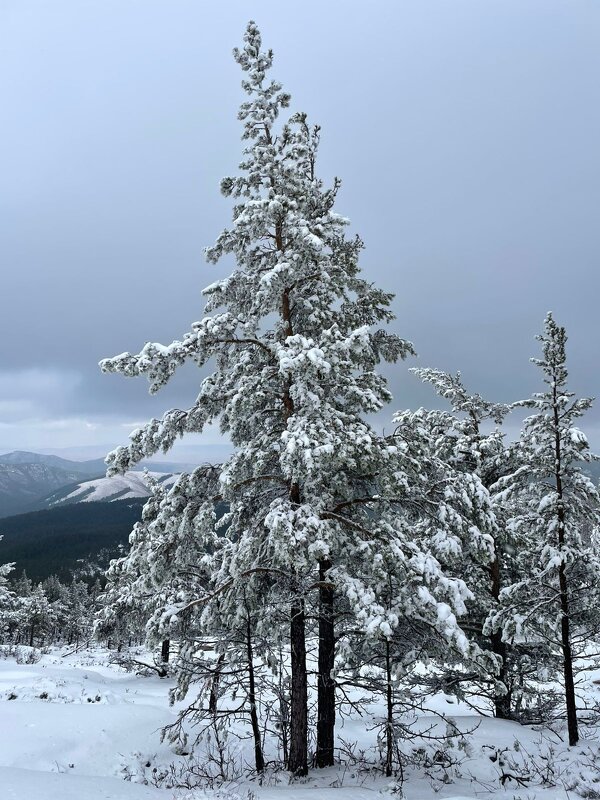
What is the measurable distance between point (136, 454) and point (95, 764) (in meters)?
6.77

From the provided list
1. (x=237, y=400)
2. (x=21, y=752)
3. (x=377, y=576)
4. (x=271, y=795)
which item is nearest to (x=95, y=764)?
(x=21, y=752)

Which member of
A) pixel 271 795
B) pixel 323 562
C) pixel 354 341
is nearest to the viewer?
pixel 271 795

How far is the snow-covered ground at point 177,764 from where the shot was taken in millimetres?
6844

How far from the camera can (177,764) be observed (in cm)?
1049

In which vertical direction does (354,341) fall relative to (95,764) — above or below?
above

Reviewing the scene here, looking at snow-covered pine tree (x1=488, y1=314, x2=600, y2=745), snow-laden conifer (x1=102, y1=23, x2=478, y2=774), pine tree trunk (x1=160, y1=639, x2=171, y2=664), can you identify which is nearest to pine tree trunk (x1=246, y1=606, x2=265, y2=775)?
snow-laden conifer (x1=102, y1=23, x2=478, y2=774)

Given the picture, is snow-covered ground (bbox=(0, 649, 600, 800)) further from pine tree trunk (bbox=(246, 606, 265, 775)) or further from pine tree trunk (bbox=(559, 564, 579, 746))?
pine tree trunk (bbox=(246, 606, 265, 775))

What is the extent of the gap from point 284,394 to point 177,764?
8.48 meters

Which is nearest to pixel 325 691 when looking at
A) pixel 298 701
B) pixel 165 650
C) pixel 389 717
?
pixel 298 701

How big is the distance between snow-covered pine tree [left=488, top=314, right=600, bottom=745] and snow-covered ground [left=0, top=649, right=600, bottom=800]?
193 cm

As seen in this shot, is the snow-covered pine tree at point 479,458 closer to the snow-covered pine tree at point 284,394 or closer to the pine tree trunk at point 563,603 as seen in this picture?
the pine tree trunk at point 563,603

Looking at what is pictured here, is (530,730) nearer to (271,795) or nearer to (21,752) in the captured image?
(271,795)

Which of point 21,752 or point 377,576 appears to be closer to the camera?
point 377,576

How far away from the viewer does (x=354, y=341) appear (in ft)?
25.7
